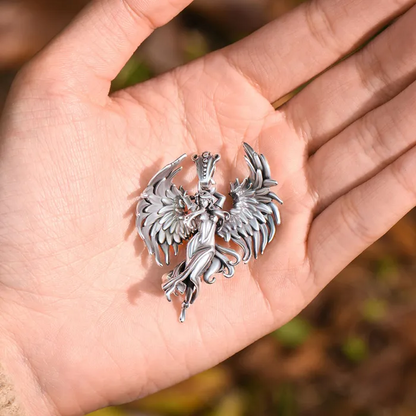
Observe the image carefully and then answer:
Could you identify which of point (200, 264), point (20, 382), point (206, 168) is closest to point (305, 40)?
point (206, 168)

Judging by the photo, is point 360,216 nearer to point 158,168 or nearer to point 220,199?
point 220,199

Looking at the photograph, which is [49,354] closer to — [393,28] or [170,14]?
[170,14]

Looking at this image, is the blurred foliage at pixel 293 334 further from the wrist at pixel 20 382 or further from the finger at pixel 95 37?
the finger at pixel 95 37

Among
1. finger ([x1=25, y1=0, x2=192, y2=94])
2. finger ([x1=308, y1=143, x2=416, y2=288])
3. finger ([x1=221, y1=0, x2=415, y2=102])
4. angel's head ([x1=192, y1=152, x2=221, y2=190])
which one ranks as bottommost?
finger ([x1=308, y1=143, x2=416, y2=288])

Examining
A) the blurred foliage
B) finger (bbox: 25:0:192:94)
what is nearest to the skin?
finger (bbox: 25:0:192:94)

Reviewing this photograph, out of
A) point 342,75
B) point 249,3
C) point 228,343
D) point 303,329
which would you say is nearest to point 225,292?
point 228,343

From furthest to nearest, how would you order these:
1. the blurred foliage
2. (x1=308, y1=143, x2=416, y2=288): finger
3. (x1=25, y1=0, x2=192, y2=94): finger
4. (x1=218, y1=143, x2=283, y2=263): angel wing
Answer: the blurred foliage → (x1=218, y1=143, x2=283, y2=263): angel wing → (x1=308, y1=143, x2=416, y2=288): finger → (x1=25, y1=0, x2=192, y2=94): finger

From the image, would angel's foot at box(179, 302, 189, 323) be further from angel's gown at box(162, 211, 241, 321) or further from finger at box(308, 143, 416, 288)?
finger at box(308, 143, 416, 288)
